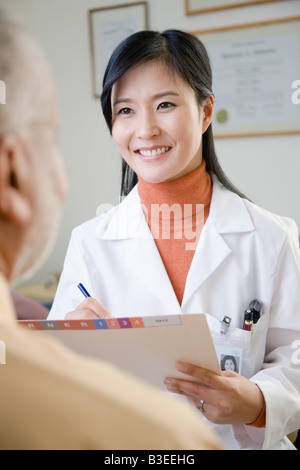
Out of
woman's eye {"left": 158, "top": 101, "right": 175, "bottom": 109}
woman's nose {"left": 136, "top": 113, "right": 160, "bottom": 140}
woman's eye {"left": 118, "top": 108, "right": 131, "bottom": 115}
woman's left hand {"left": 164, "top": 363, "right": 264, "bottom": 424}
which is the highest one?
woman's eye {"left": 158, "top": 101, "right": 175, "bottom": 109}

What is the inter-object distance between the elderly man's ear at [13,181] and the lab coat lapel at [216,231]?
0.72 metres

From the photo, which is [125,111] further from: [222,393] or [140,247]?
[222,393]

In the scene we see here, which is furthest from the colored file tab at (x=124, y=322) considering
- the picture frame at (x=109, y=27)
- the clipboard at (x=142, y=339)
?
the picture frame at (x=109, y=27)

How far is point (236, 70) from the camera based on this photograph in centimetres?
246

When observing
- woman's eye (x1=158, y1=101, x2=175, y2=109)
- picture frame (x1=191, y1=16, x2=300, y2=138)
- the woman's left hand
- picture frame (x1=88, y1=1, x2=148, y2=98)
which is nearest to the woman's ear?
woman's eye (x1=158, y1=101, x2=175, y2=109)

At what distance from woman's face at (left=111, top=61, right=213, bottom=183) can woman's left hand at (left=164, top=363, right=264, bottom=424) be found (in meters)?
0.41

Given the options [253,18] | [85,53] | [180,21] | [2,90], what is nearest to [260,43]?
[253,18]

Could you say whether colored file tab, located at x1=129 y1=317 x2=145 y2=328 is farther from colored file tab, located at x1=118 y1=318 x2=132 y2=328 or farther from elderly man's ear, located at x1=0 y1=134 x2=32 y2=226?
elderly man's ear, located at x1=0 y1=134 x2=32 y2=226

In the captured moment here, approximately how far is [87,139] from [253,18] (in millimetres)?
1048

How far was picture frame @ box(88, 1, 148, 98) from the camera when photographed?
8.55 feet

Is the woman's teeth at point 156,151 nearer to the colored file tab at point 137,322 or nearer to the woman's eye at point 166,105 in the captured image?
the woman's eye at point 166,105

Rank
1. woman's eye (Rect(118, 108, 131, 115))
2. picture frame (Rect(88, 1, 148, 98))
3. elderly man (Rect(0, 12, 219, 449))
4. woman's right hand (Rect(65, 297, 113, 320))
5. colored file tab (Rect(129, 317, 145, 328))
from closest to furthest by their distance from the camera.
→ elderly man (Rect(0, 12, 219, 449)) → colored file tab (Rect(129, 317, 145, 328)) → woman's right hand (Rect(65, 297, 113, 320)) → woman's eye (Rect(118, 108, 131, 115)) → picture frame (Rect(88, 1, 148, 98))
